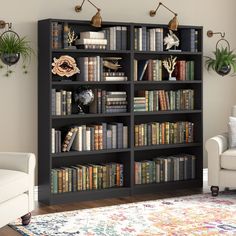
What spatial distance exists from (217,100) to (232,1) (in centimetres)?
118

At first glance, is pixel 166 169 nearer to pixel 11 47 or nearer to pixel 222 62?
pixel 222 62

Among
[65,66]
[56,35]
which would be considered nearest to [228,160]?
[65,66]

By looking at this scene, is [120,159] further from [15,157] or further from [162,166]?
[15,157]

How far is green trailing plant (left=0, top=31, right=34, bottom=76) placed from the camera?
571 cm

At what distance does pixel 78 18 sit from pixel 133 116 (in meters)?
1.14

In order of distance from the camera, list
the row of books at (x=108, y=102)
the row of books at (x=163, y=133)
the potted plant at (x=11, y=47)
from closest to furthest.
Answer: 1. the potted plant at (x=11, y=47)
2. the row of books at (x=108, y=102)
3. the row of books at (x=163, y=133)

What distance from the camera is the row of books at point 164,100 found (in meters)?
6.43

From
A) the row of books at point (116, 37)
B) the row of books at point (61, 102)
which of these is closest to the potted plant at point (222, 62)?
the row of books at point (116, 37)

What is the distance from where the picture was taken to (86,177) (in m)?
6.17

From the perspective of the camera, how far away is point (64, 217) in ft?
17.7

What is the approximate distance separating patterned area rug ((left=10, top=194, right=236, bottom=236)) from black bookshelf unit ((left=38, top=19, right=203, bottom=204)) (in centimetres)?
52

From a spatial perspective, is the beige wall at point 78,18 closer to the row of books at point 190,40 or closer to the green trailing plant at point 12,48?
the green trailing plant at point 12,48

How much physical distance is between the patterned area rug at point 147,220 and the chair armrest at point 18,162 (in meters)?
0.48

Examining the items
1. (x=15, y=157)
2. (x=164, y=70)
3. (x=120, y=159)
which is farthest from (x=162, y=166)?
(x=15, y=157)
